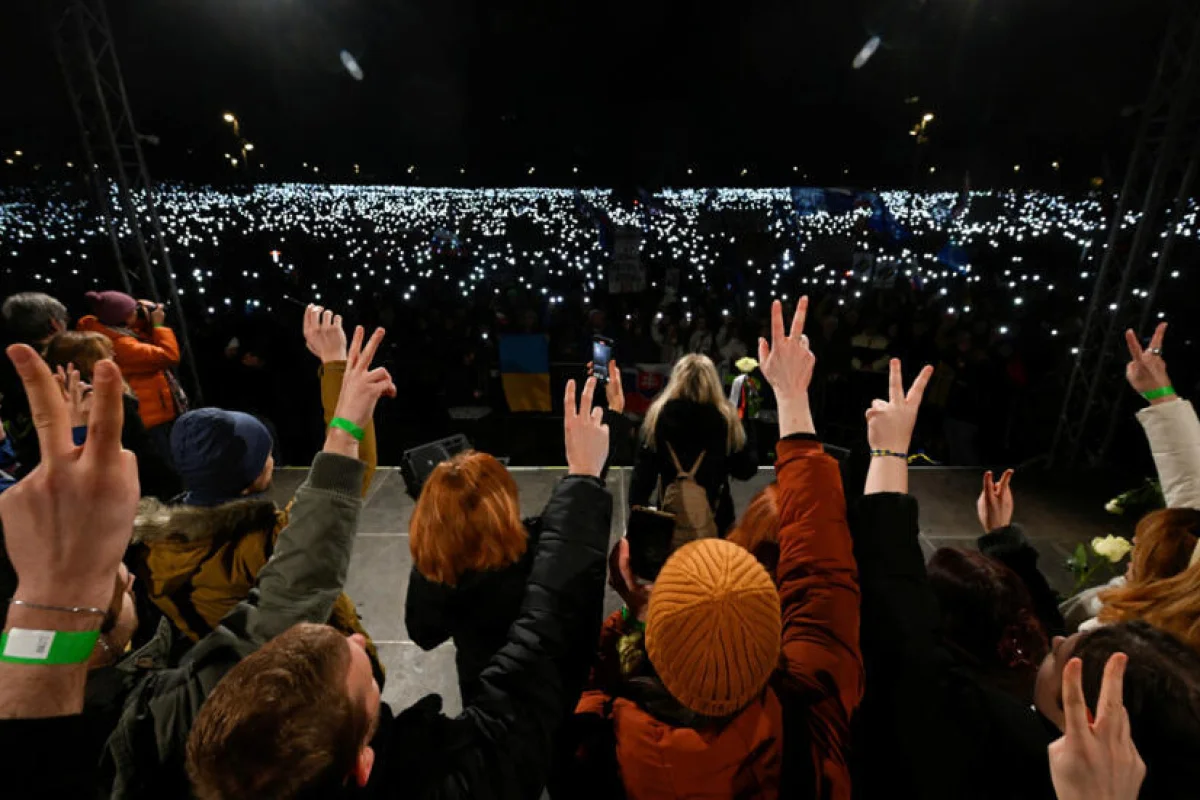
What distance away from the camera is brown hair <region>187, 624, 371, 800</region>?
95 cm

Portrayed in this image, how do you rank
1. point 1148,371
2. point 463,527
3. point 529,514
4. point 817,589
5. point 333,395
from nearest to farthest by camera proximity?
point 817,589 < point 333,395 < point 463,527 < point 1148,371 < point 529,514

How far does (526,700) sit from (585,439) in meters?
0.71

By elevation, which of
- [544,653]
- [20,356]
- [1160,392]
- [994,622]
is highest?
[20,356]

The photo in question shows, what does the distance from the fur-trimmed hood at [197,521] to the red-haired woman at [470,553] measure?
0.52 metres

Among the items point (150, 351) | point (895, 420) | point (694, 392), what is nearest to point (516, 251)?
point (150, 351)

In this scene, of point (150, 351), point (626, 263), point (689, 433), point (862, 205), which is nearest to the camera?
point (689, 433)

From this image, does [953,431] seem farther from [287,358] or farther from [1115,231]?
[287,358]

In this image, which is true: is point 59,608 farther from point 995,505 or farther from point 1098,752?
point 995,505

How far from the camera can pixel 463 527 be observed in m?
2.08

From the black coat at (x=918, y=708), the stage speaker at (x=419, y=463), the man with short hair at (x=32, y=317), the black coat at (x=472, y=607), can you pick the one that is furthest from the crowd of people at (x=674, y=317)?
the black coat at (x=918, y=708)

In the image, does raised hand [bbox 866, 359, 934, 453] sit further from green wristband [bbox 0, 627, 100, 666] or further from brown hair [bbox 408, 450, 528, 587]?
green wristband [bbox 0, 627, 100, 666]

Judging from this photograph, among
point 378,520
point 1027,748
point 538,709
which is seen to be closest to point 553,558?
point 538,709

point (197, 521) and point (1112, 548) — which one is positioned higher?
point (197, 521)

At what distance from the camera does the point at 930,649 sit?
1.34 meters
